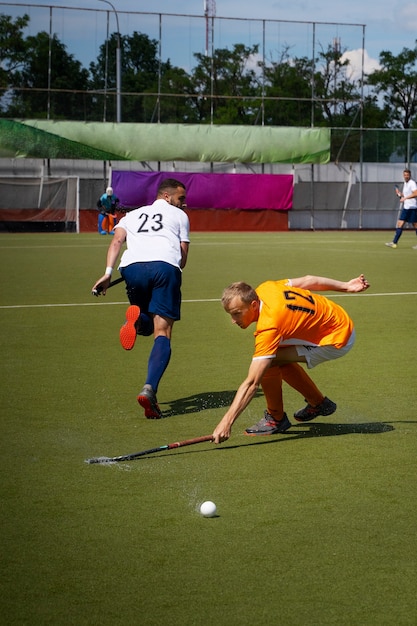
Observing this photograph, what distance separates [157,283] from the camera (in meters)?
7.73

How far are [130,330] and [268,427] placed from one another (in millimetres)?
1384

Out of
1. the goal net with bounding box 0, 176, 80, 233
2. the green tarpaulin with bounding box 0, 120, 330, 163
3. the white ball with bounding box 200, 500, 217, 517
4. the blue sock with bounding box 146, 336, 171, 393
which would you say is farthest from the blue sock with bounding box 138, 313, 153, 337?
the green tarpaulin with bounding box 0, 120, 330, 163

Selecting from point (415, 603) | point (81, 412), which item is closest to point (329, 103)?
point (81, 412)

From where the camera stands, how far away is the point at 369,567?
4242 mm

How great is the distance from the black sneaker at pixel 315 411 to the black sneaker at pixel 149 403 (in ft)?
3.58

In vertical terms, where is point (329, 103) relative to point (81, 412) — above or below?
above

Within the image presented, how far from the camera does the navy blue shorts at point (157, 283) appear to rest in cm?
771

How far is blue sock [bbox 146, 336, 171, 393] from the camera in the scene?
7387mm

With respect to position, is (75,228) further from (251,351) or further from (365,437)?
(365,437)

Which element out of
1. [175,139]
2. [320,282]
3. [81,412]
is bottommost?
[81,412]

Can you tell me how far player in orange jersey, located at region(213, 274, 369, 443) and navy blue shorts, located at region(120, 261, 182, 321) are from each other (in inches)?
53.4

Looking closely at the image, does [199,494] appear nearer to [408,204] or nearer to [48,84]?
[408,204]

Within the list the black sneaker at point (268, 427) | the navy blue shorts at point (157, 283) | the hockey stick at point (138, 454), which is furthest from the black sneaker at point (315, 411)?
the navy blue shorts at point (157, 283)

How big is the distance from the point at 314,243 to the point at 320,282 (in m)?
25.5
